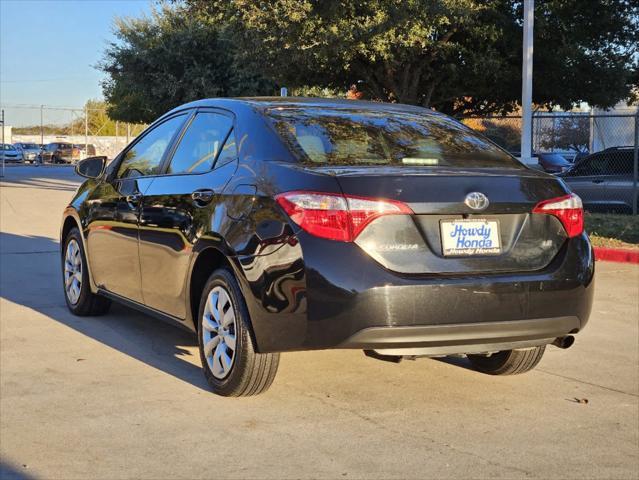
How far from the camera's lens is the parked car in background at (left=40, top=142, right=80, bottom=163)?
68.9 metres

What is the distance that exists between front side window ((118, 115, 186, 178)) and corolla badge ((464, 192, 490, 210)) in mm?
2352

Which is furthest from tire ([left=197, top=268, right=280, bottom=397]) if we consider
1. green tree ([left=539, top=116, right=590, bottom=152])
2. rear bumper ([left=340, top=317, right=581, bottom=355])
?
green tree ([left=539, top=116, right=590, bottom=152])

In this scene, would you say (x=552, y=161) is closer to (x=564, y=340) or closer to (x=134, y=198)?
(x=134, y=198)

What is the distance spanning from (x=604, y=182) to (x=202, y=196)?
41.6ft

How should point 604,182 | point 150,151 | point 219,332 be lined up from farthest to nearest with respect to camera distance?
point 604,182 → point 150,151 → point 219,332

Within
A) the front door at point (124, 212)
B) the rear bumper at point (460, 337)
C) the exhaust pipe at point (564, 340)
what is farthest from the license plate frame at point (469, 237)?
the front door at point (124, 212)

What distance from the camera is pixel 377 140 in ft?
16.3

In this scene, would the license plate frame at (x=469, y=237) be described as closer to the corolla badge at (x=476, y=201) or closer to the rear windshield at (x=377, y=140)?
the corolla badge at (x=476, y=201)

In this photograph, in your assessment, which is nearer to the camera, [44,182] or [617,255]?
[617,255]

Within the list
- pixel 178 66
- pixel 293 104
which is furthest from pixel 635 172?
pixel 178 66

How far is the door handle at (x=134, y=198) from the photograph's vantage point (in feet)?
19.5

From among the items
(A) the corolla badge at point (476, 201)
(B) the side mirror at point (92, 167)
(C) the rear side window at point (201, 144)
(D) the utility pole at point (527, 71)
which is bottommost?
(A) the corolla badge at point (476, 201)

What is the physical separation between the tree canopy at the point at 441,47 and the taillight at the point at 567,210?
536 inches

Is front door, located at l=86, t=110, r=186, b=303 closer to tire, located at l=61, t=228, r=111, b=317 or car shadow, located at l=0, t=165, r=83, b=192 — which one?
tire, located at l=61, t=228, r=111, b=317
